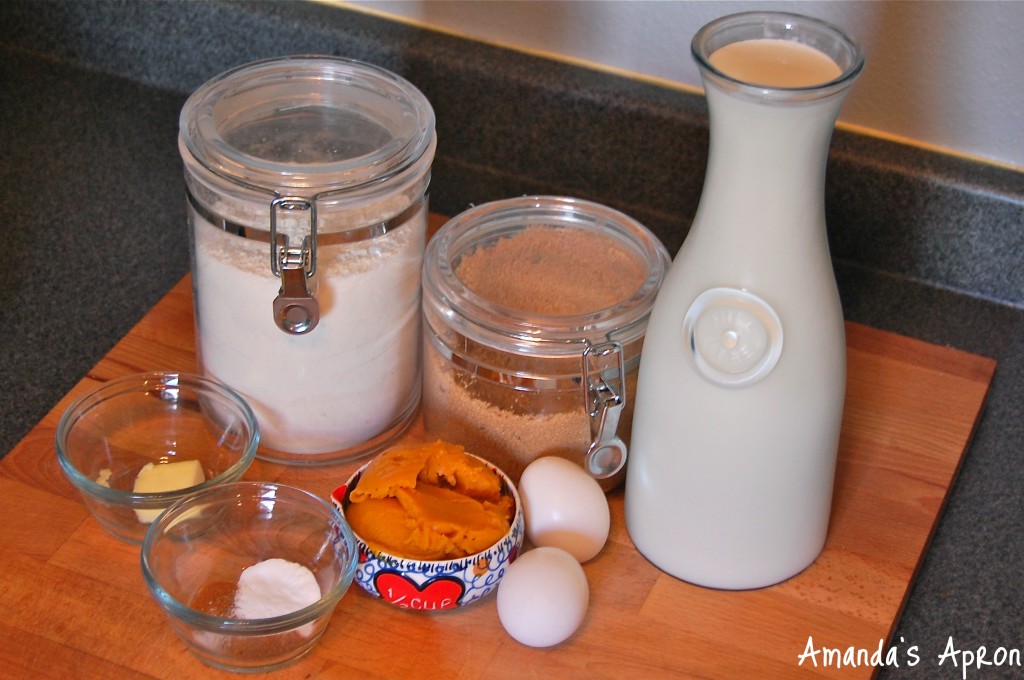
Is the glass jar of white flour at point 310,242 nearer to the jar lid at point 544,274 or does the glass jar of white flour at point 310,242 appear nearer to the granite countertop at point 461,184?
the jar lid at point 544,274

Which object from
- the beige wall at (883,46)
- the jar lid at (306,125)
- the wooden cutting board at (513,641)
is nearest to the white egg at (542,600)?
the wooden cutting board at (513,641)

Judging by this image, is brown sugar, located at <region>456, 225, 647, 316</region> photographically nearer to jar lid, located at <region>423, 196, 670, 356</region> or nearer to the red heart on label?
jar lid, located at <region>423, 196, 670, 356</region>

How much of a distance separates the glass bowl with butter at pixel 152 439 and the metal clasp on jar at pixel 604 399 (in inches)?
7.6

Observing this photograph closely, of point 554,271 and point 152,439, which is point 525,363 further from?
point 152,439

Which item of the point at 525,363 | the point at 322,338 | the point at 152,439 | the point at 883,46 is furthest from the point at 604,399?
the point at 883,46

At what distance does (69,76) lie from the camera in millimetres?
1095

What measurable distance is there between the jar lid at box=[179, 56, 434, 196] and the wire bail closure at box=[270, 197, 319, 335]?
13mm

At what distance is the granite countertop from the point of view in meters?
0.83

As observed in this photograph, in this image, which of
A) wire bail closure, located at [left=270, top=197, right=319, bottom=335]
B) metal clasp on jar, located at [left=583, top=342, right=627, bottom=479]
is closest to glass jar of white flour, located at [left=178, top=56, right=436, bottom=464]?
wire bail closure, located at [left=270, top=197, right=319, bottom=335]

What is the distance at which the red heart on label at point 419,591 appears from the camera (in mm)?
605

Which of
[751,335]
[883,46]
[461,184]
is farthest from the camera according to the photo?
[461,184]

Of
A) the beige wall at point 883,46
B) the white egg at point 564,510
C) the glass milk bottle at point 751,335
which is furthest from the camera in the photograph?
the beige wall at point 883,46

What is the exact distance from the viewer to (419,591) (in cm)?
61

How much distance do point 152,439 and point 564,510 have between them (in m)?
0.27
